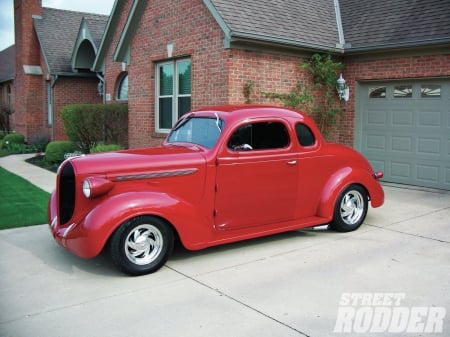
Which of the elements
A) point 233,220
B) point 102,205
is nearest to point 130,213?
point 102,205

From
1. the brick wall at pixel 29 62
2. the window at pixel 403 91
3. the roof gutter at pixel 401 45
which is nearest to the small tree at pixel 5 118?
the brick wall at pixel 29 62

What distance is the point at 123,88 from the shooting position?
1733cm

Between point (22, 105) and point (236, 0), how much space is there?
1524 centimetres

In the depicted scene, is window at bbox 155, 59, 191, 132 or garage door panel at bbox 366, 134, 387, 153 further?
window at bbox 155, 59, 191, 132

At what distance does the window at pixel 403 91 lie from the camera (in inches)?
420

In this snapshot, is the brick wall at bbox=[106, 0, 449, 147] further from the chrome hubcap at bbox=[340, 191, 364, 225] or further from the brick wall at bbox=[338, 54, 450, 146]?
the chrome hubcap at bbox=[340, 191, 364, 225]

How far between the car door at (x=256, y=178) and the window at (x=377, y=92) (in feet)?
18.9

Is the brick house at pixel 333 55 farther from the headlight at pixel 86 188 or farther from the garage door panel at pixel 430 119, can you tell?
the headlight at pixel 86 188

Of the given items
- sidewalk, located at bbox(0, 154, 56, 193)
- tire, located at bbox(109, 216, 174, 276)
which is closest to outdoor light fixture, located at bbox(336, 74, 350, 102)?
sidewalk, located at bbox(0, 154, 56, 193)

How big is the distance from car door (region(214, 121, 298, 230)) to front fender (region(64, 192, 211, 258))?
0.49 m

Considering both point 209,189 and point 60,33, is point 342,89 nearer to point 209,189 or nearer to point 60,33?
point 209,189

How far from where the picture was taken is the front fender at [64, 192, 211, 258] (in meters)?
4.89

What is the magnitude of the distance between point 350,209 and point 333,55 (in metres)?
5.64

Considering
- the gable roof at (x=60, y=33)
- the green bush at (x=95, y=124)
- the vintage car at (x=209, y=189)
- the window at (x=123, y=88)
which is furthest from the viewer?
the gable roof at (x=60, y=33)
